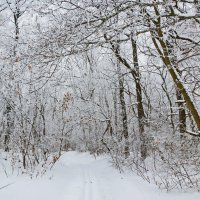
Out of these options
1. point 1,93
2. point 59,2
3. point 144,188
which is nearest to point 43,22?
point 59,2

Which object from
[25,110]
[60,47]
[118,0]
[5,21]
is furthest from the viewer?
[5,21]

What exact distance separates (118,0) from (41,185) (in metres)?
7.95

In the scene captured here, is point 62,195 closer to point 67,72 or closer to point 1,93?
point 67,72

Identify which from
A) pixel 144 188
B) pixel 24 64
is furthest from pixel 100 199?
pixel 24 64

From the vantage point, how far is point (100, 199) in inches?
344

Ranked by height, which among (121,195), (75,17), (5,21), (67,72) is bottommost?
(121,195)

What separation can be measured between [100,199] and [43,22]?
5.29 meters

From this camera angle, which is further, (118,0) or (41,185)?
(41,185)

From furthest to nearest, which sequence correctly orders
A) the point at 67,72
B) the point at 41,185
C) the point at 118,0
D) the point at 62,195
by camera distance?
1. the point at 41,185
2. the point at 62,195
3. the point at 67,72
4. the point at 118,0

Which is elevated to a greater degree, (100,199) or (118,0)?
(118,0)

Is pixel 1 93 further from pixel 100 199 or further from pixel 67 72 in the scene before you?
pixel 67 72

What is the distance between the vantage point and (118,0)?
15.0ft

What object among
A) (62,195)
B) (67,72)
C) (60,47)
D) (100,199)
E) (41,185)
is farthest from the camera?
(41,185)

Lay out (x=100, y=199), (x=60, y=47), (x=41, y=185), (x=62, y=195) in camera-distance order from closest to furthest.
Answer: (x=60, y=47)
(x=100, y=199)
(x=62, y=195)
(x=41, y=185)
